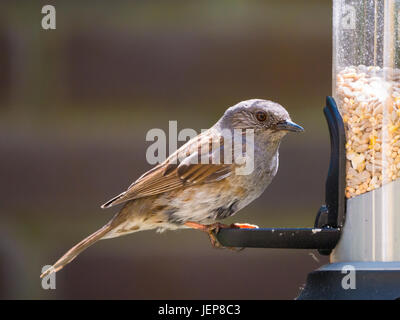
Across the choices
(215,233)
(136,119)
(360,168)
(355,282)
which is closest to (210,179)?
(215,233)

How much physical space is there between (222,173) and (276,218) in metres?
1.22

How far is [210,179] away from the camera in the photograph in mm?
4438

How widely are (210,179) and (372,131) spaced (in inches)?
30.9

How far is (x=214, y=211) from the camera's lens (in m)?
4.41

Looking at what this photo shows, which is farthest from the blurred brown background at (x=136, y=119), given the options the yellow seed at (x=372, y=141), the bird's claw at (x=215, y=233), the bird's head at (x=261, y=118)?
the yellow seed at (x=372, y=141)

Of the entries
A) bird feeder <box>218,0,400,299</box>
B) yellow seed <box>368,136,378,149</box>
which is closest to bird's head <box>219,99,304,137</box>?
bird feeder <box>218,0,400,299</box>

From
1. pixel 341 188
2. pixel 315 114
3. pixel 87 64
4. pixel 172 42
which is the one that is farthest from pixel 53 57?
pixel 341 188

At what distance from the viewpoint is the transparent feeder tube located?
13.0ft

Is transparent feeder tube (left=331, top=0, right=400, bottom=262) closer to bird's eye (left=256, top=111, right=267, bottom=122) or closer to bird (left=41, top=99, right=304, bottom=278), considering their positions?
bird (left=41, top=99, right=304, bottom=278)

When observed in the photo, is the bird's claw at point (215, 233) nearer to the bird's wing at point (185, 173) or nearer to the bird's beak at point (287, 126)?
the bird's wing at point (185, 173)

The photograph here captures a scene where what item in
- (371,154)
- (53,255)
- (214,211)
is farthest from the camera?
(53,255)

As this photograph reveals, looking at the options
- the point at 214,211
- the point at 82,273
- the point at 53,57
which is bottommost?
the point at 82,273

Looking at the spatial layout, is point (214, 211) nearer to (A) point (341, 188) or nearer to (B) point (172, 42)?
(A) point (341, 188)

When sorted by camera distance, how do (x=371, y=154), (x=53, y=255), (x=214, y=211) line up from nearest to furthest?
(x=371, y=154), (x=214, y=211), (x=53, y=255)
